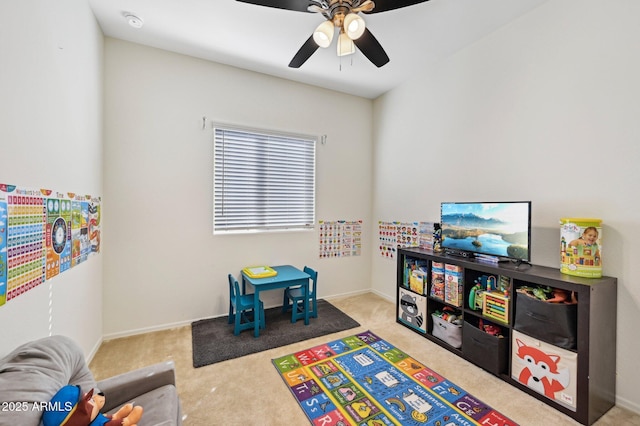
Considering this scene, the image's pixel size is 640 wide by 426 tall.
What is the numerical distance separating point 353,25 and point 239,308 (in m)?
2.59

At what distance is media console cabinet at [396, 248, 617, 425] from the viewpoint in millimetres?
1684

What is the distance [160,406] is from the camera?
1.27 m

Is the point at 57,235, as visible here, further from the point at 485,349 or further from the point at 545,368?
the point at 545,368

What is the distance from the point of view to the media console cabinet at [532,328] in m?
1.68

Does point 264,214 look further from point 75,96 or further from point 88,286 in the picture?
point 75,96

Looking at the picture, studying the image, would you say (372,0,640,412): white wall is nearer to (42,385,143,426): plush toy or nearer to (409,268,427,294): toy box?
(409,268,427,294): toy box

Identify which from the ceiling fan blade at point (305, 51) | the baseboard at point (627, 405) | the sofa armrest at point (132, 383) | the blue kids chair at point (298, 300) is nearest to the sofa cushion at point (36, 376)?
the sofa armrest at point (132, 383)

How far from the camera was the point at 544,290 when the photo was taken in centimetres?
197

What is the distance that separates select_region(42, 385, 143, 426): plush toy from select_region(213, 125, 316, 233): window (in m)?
2.18

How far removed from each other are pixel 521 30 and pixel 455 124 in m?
0.90

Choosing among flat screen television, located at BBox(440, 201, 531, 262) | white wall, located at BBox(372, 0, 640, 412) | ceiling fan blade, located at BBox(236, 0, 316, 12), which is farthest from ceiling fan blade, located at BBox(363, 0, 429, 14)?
flat screen television, located at BBox(440, 201, 531, 262)

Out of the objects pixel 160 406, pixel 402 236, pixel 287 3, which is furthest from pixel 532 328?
pixel 287 3

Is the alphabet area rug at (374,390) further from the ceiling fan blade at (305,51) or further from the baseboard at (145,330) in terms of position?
the ceiling fan blade at (305,51)

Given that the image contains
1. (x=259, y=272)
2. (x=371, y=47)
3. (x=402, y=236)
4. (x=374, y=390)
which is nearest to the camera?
(x=374, y=390)
